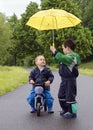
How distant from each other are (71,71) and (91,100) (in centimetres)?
363

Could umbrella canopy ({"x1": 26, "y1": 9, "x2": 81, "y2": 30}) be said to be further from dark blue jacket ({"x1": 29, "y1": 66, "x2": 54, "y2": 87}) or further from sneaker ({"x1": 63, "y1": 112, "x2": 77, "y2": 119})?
sneaker ({"x1": 63, "y1": 112, "x2": 77, "y2": 119})

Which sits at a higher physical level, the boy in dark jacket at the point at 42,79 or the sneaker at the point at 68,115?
the boy in dark jacket at the point at 42,79

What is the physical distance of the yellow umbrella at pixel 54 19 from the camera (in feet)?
33.1

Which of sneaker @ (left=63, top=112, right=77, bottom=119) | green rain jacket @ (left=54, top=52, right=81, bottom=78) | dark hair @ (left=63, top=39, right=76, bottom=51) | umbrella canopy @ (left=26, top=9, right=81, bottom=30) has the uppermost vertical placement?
umbrella canopy @ (left=26, top=9, right=81, bottom=30)

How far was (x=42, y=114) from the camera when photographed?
10.3 meters

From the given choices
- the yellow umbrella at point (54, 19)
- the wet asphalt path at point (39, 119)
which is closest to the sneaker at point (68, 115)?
the wet asphalt path at point (39, 119)

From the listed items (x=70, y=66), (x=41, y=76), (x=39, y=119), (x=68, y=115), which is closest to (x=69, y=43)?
(x=70, y=66)

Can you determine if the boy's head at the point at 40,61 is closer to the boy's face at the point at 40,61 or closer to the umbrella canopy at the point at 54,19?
the boy's face at the point at 40,61

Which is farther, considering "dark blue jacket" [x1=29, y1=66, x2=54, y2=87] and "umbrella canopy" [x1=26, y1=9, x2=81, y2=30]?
"dark blue jacket" [x1=29, y1=66, x2=54, y2=87]

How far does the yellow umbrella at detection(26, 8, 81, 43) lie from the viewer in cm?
1009

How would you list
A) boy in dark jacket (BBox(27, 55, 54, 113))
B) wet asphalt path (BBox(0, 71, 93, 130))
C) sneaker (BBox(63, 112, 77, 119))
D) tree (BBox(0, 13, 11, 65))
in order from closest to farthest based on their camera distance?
1. wet asphalt path (BBox(0, 71, 93, 130))
2. sneaker (BBox(63, 112, 77, 119))
3. boy in dark jacket (BBox(27, 55, 54, 113))
4. tree (BBox(0, 13, 11, 65))

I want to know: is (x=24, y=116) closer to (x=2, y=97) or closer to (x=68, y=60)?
(x=68, y=60)

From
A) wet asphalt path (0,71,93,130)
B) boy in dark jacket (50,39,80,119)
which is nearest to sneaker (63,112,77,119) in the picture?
boy in dark jacket (50,39,80,119)

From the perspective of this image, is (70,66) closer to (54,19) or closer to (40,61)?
(40,61)
